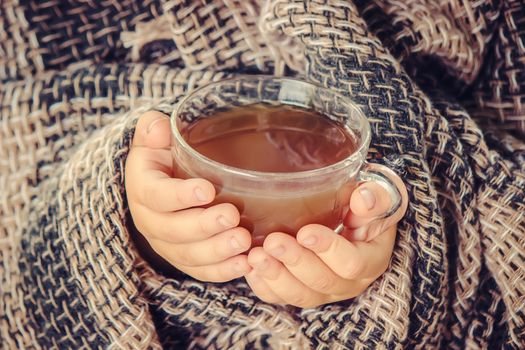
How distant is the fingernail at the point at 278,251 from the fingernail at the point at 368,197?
0.23 ft

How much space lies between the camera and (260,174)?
404 mm

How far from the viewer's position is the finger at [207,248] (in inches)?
17.6

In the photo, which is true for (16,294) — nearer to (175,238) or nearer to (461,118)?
(175,238)

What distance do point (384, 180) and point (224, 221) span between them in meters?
0.12

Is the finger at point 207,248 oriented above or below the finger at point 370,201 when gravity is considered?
below

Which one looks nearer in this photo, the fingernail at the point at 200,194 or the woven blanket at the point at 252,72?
the fingernail at the point at 200,194

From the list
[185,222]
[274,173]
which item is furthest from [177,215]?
[274,173]

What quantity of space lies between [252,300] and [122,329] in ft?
0.38

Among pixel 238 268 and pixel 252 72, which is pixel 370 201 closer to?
pixel 238 268

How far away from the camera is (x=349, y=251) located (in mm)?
478

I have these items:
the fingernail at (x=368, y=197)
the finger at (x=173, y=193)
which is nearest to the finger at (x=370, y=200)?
the fingernail at (x=368, y=197)

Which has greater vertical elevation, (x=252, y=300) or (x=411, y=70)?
(x=411, y=70)

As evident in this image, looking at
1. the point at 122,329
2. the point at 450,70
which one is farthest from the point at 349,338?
the point at 450,70

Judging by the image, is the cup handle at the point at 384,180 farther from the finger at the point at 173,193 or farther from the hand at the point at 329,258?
the finger at the point at 173,193
